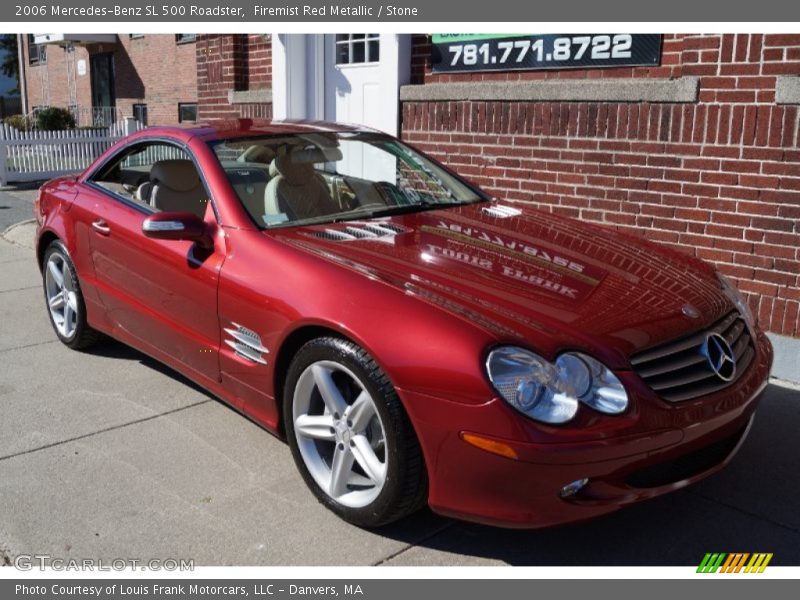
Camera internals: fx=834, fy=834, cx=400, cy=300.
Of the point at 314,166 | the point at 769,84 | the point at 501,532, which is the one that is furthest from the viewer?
the point at 769,84

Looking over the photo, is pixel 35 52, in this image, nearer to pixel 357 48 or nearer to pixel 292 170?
pixel 357 48

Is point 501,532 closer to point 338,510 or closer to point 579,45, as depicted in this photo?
point 338,510

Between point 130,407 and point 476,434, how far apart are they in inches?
98.0

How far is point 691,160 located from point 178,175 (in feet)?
10.9

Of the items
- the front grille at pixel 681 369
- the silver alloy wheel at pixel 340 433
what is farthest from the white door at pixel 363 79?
the front grille at pixel 681 369

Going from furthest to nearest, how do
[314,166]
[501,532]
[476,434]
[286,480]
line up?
[314,166] < [286,480] < [501,532] < [476,434]

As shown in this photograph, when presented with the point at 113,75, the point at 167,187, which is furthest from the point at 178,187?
the point at 113,75

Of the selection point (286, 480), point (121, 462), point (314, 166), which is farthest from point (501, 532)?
point (314, 166)

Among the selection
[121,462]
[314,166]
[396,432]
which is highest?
[314,166]

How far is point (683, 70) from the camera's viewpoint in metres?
5.57

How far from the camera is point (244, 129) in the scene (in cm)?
452

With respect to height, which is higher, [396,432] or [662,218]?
[662,218]

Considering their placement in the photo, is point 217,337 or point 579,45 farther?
point 579,45

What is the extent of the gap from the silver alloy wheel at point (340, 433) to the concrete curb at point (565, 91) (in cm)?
348
